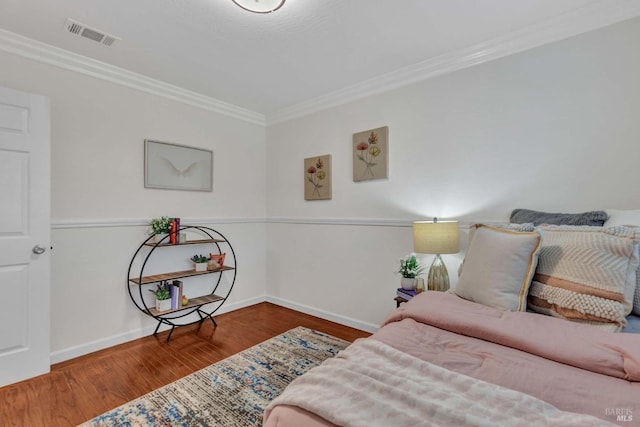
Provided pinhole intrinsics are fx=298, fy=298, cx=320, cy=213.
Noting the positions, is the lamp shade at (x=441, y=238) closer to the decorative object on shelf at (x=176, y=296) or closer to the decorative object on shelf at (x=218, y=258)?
the decorative object on shelf at (x=218, y=258)

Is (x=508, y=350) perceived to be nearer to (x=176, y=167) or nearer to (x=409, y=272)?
(x=409, y=272)

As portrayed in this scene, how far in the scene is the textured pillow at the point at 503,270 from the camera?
4.93ft

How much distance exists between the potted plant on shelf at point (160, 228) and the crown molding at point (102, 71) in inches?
50.5

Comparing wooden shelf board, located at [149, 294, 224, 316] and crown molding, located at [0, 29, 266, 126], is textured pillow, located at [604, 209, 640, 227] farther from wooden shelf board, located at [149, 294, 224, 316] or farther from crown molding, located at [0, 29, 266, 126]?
crown molding, located at [0, 29, 266, 126]

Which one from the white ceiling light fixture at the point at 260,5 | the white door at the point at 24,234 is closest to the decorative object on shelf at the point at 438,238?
the white ceiling light fixture at the point at 260,5

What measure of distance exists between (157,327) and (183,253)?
763 mm

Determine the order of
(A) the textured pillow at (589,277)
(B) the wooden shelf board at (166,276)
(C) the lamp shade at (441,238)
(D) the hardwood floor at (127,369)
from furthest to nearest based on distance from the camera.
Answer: (B) the wooden shelf board at (166,276), (C) the lamp shade at (441,238), (D) the hardwood floor at (127,369), (A) the textured pillow at (589,277)

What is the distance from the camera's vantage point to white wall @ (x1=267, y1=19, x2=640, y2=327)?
190 cm

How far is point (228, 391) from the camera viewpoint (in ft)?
6.59

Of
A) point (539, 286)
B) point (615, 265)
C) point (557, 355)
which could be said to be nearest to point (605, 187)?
point (615, 265)

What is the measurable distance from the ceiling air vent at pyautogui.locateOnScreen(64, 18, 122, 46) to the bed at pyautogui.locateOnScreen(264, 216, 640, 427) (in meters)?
→ 2.69

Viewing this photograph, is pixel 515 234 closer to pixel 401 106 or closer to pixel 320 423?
pixel 320 423

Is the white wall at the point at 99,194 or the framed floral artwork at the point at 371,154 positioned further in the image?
the framed floral artwork at the point at 371,154

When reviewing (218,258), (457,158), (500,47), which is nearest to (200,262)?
(218,258)
